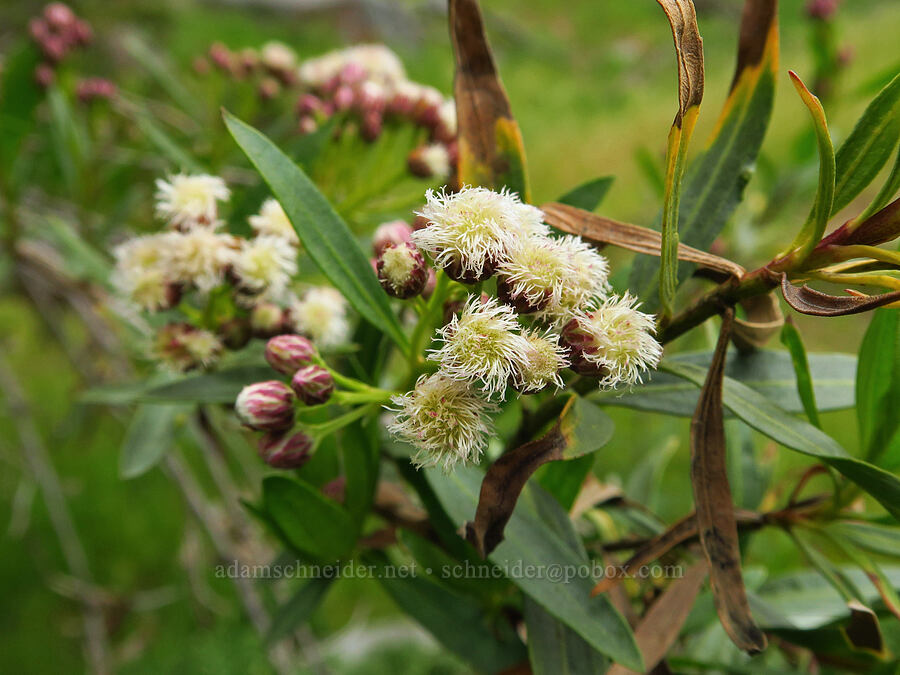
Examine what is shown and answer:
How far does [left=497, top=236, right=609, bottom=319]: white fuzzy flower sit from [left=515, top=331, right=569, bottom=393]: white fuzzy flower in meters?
0.03

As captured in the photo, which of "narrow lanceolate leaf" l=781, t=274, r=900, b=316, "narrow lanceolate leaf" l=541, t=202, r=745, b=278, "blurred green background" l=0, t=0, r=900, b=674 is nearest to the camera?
"narrow lanceolate leaf" l=781, t=274, r=900, b=316

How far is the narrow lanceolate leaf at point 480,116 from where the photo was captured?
26.4 inches

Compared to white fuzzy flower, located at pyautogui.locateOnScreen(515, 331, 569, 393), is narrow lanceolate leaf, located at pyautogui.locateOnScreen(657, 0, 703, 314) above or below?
above

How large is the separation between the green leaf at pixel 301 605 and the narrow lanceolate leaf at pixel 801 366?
57 centimetres

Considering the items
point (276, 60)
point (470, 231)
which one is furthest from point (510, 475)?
point (276, 60)

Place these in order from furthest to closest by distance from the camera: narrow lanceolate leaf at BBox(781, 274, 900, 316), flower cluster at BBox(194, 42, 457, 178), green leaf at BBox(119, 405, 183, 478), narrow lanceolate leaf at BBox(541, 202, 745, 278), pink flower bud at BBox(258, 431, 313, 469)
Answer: flower cluster at BBox(194, 42, 457, 178)
green leaf at BBox(119, 405, 183, 478)
pink flower bud at BBox(258, 431, 313, 469)
narrow lanceolate leaf at BBox(541, 202, 745, 278)
narrow lanceolate leaf at BBox(781, 274, 900, 316)

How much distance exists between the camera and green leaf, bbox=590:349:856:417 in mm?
689

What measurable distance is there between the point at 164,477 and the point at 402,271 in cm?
300

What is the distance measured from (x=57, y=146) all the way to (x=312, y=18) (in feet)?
19.6

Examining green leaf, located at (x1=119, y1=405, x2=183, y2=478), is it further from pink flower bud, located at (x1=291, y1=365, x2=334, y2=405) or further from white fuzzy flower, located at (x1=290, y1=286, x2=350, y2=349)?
pink flower bud, located at (x1=291, y1=365, x2=334, y2=405)

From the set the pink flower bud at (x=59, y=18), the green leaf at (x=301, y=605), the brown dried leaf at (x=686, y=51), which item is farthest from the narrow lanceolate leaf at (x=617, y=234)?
the pink flower bud at (x=59, y=18)

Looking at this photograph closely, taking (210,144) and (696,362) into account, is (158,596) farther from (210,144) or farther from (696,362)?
(696,362)

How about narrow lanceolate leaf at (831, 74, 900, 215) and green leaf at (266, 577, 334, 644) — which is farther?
green leaf at (266, 577, 334, 644)

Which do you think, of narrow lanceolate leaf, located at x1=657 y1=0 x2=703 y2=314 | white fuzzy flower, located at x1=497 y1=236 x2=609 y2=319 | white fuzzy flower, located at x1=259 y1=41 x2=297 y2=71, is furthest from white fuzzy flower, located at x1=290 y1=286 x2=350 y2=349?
white fuzzy flower, located at x1=259 y1=41 x2=297 y2=71
